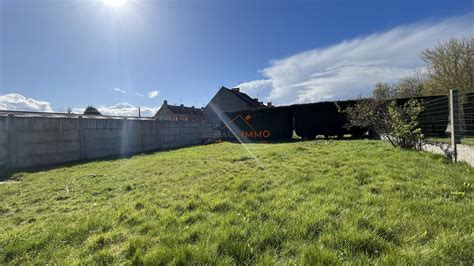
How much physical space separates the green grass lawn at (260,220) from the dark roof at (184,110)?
122 ft

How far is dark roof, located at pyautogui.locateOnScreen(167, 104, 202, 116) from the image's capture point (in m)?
40.6

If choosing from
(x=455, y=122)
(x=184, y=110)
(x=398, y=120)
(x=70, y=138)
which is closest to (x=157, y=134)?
(x=70, y=138)

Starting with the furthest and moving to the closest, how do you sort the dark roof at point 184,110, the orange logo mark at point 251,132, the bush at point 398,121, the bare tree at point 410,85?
1. the dark roof at point 184,110
2. the bare tree at point 410,85
3. the orange logo mark at point 251,132
4. the bush at point 398,121

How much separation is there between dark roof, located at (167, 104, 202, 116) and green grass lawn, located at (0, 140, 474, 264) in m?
37.1

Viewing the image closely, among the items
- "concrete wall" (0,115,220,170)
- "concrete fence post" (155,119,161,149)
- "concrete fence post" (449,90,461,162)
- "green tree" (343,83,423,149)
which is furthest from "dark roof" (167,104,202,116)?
"concrete fence post" (449,90,461,162)

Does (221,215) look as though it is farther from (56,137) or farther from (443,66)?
(443,66)

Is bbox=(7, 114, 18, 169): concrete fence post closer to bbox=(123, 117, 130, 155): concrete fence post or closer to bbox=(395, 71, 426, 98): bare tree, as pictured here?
bbox=(123, 117, 130, 155): concrete fence post

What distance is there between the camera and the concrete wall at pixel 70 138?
26.2 feet

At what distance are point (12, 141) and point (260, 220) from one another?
9.79m

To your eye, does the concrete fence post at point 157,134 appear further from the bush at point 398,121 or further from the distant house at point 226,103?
the distant house at point 226,103

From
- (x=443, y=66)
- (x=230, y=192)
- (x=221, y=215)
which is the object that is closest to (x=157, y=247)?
(x=221, y=215)

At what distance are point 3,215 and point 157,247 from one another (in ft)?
9.92

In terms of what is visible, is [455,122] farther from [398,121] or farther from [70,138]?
[70,138]

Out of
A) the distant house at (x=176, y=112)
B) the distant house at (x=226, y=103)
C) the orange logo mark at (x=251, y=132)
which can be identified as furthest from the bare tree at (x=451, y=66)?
the distant house at (x=176, y=112)
